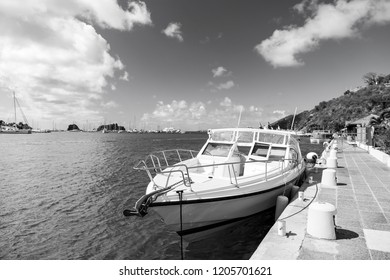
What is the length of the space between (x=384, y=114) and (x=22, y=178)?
45.2m

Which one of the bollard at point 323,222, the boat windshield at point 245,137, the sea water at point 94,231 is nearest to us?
the bollard at point 323,222

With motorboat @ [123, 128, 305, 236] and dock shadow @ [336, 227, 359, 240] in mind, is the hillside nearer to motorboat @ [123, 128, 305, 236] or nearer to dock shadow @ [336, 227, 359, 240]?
motorboat @ [123, 128, 305, 236]

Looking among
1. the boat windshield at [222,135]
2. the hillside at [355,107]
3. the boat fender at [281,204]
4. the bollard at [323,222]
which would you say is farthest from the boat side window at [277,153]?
the hillside at [355,107]

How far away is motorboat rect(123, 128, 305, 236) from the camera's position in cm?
654

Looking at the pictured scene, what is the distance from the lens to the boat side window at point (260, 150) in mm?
10957

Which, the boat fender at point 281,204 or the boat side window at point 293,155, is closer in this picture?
the boat fender at point 281,204

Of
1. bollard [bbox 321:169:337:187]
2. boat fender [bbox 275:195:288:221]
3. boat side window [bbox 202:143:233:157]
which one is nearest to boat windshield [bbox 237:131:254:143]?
boat side window [bbox 202:143:233:157]

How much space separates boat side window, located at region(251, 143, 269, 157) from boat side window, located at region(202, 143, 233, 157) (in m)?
1.26

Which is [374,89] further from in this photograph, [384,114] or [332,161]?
[332,161]

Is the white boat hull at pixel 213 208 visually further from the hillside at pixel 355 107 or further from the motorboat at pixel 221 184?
the hillside at pixel 355 107

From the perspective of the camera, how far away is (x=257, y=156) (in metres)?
10.7

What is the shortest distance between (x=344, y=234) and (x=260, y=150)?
593 centimetres

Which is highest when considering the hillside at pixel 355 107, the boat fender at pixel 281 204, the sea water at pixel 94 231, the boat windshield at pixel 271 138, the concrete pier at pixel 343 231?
the hillside at pixel 355 107

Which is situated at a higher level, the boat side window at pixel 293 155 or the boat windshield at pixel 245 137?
the boat windshield at pixel 245 137
